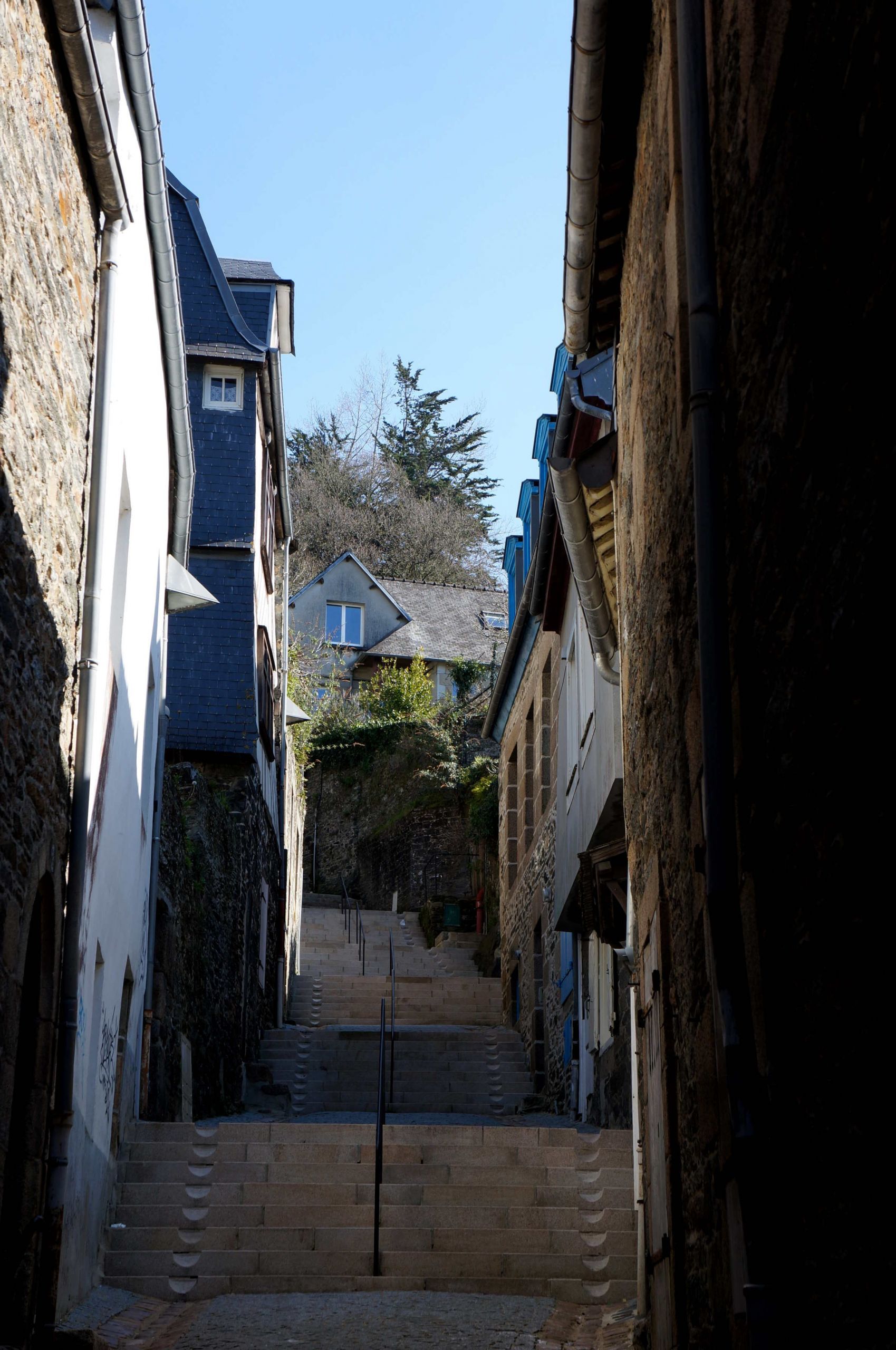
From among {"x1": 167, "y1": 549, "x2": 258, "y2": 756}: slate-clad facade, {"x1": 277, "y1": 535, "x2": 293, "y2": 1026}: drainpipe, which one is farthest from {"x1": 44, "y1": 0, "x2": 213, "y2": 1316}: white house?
{"x1": 277, "y1": 535, "x2": 293, "y2": 1026}: drainpipe

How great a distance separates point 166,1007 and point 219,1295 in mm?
3459

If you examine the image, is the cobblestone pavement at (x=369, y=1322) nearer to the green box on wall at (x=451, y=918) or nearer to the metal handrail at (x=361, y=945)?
the metal handrail at (x=361, y=945)

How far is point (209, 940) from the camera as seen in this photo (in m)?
13.9

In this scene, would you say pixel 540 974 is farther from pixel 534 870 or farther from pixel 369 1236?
pixel 369 1236

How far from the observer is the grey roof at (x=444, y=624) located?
39656 millimetres

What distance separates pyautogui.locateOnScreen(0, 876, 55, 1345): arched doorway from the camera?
5906 millimetres

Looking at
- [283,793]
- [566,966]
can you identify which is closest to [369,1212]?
[566,966]

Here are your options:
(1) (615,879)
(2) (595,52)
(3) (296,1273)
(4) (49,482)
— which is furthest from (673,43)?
(3) (296,1273)

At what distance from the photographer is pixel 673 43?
4.70m

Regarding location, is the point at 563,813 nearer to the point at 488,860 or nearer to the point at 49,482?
the point at 49,482

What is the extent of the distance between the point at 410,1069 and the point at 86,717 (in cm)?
987

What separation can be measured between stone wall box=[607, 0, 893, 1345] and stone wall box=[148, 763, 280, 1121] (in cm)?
703

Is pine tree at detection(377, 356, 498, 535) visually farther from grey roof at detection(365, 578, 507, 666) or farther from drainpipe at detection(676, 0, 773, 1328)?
drainpipe at detection(676, 0, 773, 1328)

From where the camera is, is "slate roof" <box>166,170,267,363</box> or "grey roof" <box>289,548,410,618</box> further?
"grey roof" <box>289,548,410,618</box>
